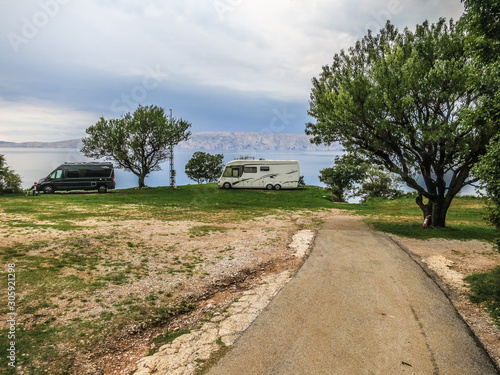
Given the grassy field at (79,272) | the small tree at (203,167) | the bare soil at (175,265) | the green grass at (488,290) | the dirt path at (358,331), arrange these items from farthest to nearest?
the small tree at (203,167) → the green grass at (488,290) → the bare soil at (175,265) → the grassy field at (79,272) → the dirt path at (358,331)

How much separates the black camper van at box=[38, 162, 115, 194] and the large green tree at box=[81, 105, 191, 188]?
191 inches

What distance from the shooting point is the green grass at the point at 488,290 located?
670 centimetres

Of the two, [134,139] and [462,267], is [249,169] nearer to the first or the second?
[134,139]

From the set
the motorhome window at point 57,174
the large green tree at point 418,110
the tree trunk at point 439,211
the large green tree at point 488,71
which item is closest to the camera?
the large green tree at point 488,71

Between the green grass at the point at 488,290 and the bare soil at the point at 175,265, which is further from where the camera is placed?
the green grass at the point at 488,290

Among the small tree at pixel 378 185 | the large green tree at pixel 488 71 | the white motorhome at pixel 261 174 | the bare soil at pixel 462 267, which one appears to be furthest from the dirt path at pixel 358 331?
the small tree at pixel 378 185

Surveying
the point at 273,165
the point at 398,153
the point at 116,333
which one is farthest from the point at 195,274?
the point at 273,165

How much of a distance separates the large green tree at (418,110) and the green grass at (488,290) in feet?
22.1

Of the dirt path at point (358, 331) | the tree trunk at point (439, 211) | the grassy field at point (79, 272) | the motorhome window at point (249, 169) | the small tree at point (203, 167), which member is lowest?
the dirt path at point (358, 331)

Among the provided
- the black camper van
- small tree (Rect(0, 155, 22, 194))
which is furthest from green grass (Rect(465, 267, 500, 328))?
small tree (Rect(0, 155, 22, 194))

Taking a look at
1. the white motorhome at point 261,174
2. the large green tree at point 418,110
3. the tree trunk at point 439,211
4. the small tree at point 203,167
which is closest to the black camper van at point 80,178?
the white motorhome at point 261,174

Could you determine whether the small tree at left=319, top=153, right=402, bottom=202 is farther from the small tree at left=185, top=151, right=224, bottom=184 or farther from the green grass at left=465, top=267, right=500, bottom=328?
the green grass at left=465, top=267, right=500, bottom=328

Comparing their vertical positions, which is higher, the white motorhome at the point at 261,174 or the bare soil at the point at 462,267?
the white motorhome at the point at 261,174

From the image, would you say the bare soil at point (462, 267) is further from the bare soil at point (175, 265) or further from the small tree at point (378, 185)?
the small tree at point (378, 185)
